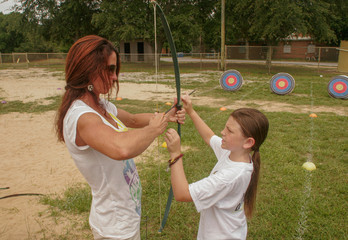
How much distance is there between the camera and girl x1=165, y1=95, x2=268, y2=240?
4.20 ft

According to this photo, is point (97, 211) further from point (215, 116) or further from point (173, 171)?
point (215, 116)

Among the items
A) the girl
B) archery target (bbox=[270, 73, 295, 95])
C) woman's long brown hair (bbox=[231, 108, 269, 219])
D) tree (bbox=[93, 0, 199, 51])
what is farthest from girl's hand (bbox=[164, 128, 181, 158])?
tree (bbox=[93, 0, 199, 51])

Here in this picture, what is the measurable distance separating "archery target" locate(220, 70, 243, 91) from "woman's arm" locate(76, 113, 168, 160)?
30.6ft

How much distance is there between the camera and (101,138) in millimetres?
1104

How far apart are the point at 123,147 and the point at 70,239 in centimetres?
183

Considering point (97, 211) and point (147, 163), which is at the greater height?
point (97, 211)

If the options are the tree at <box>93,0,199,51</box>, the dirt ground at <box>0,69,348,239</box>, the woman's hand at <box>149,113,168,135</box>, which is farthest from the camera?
the tree at <box>93,0,199,51</box>

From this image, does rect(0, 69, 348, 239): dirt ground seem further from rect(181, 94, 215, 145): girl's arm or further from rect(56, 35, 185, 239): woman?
rect(56, 35, 185, 239): woman

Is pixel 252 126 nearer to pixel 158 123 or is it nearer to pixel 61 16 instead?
pixel 158 123

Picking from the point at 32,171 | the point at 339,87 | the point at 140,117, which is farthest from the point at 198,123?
the point at 339,87

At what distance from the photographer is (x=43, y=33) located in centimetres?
2448

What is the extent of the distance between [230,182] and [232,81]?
9.27 metres

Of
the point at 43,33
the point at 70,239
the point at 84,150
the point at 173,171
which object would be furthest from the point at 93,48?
Result: the point at 43,33

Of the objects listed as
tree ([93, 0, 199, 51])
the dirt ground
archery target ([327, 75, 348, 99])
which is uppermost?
tree ([93, 0, 199, 51])
